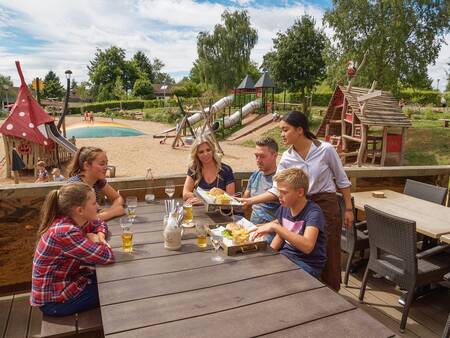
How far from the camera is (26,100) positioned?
1348cm

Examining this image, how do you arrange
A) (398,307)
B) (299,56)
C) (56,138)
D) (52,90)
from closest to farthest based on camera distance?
(398,307)
(56,138)
(299,56)
(52,90)

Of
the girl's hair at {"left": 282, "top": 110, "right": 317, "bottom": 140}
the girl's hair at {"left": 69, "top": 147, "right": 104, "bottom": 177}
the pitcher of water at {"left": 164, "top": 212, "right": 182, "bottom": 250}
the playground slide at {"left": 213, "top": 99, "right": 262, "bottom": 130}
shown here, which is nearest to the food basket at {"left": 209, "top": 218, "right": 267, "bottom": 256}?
the pitcher of water at {"left": 164, "top": 212, "right": 182, "bottom": 250}

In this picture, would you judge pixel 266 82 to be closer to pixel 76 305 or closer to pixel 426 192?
pixel 426 192

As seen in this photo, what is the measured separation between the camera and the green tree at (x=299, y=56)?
26938 mm

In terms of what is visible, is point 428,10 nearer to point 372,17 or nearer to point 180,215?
point 372,17

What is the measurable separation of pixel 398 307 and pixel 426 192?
70.1 inches

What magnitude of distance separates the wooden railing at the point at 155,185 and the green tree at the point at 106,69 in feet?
214

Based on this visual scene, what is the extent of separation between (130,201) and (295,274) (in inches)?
65.4

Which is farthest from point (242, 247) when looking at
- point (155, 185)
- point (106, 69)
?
point (106, 69)

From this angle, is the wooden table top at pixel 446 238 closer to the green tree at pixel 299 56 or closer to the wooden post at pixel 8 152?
the wooden post at pixel 8 152

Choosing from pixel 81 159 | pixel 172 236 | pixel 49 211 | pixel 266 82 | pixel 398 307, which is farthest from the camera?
pixel 266 82

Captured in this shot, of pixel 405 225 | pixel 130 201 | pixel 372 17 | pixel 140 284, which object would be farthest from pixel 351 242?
pixel 372 17

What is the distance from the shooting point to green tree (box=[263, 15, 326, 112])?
26.9 metres

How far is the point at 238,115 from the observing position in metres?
27.9
